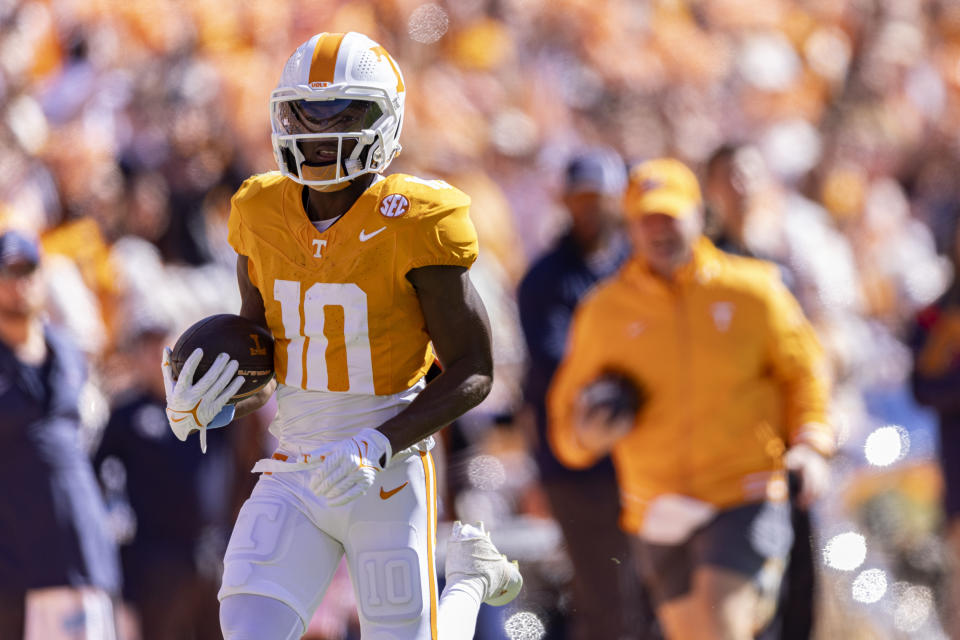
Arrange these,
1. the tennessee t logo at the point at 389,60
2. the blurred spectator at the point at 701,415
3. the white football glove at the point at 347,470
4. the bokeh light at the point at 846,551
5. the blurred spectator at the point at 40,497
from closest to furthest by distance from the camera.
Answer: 1. the white football glove at the point at 347,470
2. the tennessee t logo at the point at 389,60
3. the blurred spectator at the point at 701,415
4. the blurred spectator at the point at 40,497
5. the bokeh light at the point at 846,551

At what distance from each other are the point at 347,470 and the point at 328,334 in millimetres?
428

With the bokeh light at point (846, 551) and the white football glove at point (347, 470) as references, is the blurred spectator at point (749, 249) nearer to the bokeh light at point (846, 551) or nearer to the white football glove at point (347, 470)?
the bokeh light at point (846, 551)

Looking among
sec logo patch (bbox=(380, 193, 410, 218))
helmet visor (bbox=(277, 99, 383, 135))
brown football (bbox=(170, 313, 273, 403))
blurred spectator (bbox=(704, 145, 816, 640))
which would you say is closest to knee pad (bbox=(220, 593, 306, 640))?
brown football (bbox=(170, 313, 273, 403))

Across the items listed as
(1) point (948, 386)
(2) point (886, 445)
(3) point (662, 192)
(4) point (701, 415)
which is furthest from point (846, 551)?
(3) point (662, 192)

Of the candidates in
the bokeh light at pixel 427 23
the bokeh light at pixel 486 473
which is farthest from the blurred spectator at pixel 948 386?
the bokeh light at pixel 427 23

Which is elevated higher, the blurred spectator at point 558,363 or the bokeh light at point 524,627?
the blurred spectator at point 558,363

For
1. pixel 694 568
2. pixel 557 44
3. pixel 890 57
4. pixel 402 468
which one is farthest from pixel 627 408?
pixel 890 57

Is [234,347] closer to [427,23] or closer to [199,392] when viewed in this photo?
[199,392]

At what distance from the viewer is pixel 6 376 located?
5418mm

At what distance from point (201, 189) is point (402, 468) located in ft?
16.4

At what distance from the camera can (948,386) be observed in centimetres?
585

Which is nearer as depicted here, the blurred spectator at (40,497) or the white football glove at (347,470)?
the white football glove at (347,470)

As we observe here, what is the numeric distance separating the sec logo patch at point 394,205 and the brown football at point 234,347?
444 mm

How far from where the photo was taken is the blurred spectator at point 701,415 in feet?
16.1
